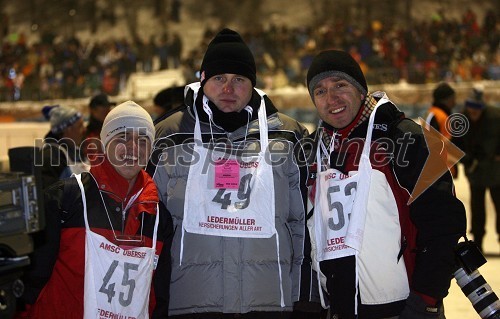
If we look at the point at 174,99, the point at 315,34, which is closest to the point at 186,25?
the point at 315,34

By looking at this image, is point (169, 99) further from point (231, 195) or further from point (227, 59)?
point (231, 195)

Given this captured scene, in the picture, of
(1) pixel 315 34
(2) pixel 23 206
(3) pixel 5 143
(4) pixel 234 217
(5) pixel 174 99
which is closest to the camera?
(2) pixel 23 206

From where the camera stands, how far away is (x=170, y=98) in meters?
5.88

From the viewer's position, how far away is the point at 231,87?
312cm

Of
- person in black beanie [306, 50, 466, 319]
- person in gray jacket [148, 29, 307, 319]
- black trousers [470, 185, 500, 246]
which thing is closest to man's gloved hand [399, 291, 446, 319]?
person in black beanie [306, 50, 466, 319]

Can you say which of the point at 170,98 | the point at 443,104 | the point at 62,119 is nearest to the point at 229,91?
the point at 170,98

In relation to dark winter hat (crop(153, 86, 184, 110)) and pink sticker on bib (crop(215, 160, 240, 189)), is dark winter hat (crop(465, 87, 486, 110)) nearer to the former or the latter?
dark winter hat (crop(153, 86, 184, 110))

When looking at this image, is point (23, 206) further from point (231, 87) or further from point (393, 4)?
point (393, 4)

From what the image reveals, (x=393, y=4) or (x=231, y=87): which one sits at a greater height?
(x=393, y=4)

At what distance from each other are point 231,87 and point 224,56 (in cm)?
14

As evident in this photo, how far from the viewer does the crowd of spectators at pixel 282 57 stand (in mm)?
21547

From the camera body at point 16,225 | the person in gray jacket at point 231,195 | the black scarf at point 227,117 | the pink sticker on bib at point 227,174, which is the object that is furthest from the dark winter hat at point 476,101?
the camera body at point 16,225

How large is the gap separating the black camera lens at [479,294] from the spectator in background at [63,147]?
2.84 m

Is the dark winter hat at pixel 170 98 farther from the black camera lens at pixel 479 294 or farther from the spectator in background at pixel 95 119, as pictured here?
the black camera lens at pixel 479 294
